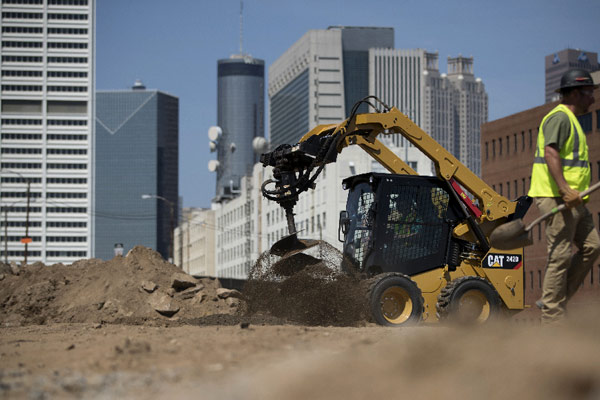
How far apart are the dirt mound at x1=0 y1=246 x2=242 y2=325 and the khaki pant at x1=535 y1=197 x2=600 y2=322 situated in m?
10.5

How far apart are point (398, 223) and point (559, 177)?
17.4 ft

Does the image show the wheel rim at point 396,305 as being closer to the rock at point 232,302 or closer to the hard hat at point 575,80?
the hard hat at point 575,80

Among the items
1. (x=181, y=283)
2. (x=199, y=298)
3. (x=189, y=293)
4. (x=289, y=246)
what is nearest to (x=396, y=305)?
(x=289, y=246)

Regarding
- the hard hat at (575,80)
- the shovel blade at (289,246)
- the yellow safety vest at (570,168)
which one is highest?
the hard hat at (575,80)

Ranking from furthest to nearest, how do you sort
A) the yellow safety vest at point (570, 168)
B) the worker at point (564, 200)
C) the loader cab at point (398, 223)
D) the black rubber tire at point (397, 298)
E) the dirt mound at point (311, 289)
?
the loader cab at point (398, 223)
the dirt mound at point (311, 289)
the black rubber tire at point (397, 298)
the yellow safety vest at point (570, 168)
the worker at point (564, 200)

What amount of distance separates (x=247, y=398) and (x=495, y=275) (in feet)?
31.6

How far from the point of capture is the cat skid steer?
45.1 ft

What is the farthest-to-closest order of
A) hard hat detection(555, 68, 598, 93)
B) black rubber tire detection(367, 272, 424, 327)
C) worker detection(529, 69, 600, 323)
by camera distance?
1. black rubber tire detection(367, 272, 424, 327)
2. hard hat detection(555, 68, 598, 93)
3. worker detection(529, 69, 600, 323)

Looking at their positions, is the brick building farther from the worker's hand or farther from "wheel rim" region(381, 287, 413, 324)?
the worker's hand

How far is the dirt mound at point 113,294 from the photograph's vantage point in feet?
66.7

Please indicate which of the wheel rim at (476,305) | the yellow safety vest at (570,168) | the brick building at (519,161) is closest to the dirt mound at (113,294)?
the wheel rim at (476,305)

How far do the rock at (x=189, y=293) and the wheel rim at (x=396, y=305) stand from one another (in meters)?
8.20

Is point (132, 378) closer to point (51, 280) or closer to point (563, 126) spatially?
point (563, 126)

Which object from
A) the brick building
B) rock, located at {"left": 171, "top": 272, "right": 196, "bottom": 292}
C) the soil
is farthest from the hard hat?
the brick building
